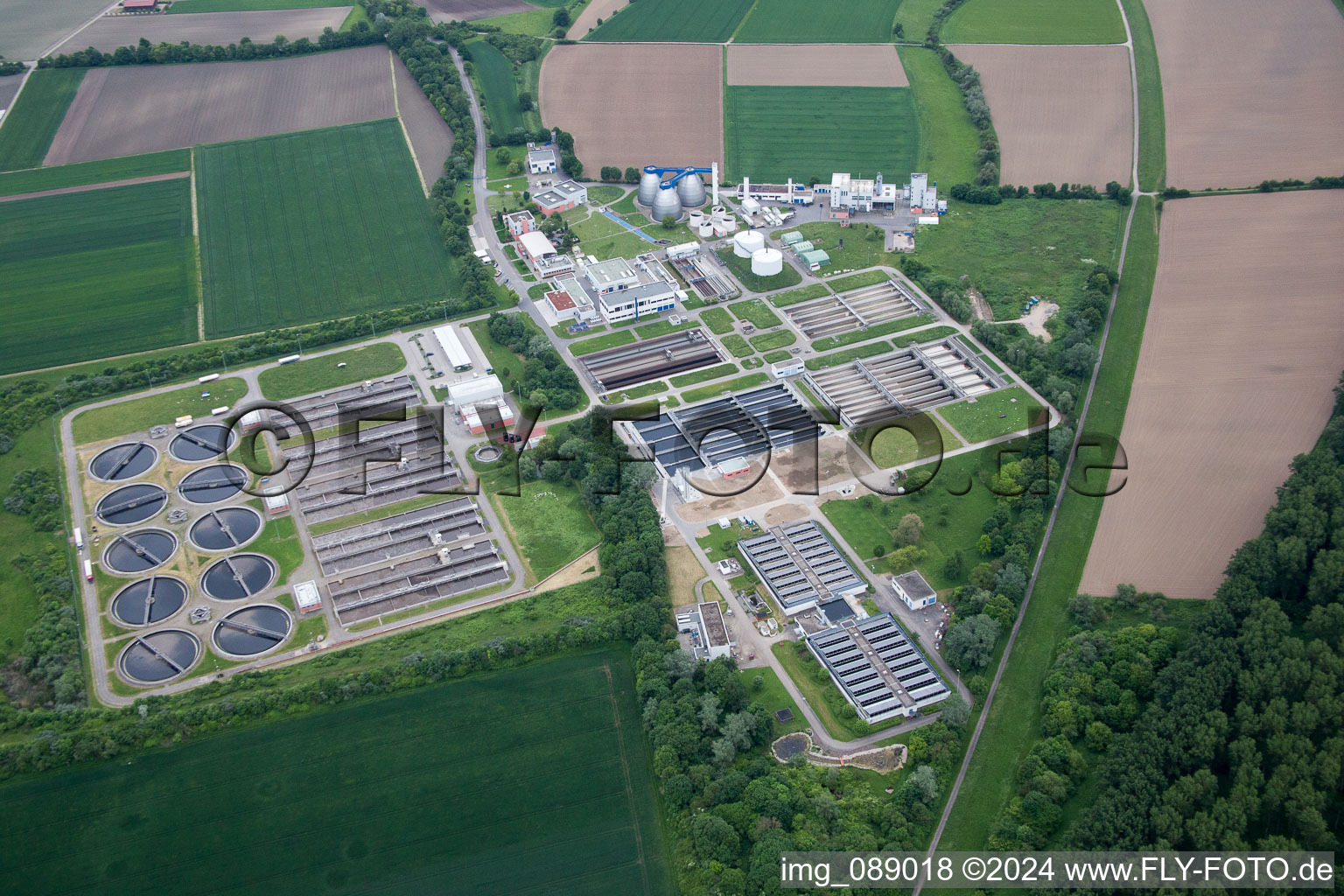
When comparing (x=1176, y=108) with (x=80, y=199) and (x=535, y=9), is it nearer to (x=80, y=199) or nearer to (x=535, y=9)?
(x=535, y=9)

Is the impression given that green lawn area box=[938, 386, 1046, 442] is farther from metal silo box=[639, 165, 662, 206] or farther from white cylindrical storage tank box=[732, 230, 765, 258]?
metal silo box=[639, 165, 662, 206]

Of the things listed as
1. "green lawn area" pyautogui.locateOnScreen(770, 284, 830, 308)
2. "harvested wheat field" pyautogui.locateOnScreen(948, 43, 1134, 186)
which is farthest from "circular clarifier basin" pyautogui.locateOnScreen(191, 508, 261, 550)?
"harvested wheat field" pyautogui.locateOnScreen(948, 43, 1134, 186)

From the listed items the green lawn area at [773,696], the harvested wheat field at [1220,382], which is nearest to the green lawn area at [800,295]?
the harvested wheat field at [1220,382]

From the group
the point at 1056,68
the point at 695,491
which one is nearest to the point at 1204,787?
the point at 695,491

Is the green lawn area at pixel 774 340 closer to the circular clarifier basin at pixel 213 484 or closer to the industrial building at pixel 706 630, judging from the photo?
the industrial building at pixel 706 630

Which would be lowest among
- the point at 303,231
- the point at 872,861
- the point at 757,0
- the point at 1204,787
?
the point at 872,861

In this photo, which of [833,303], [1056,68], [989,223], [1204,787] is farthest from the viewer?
[1056,68]
